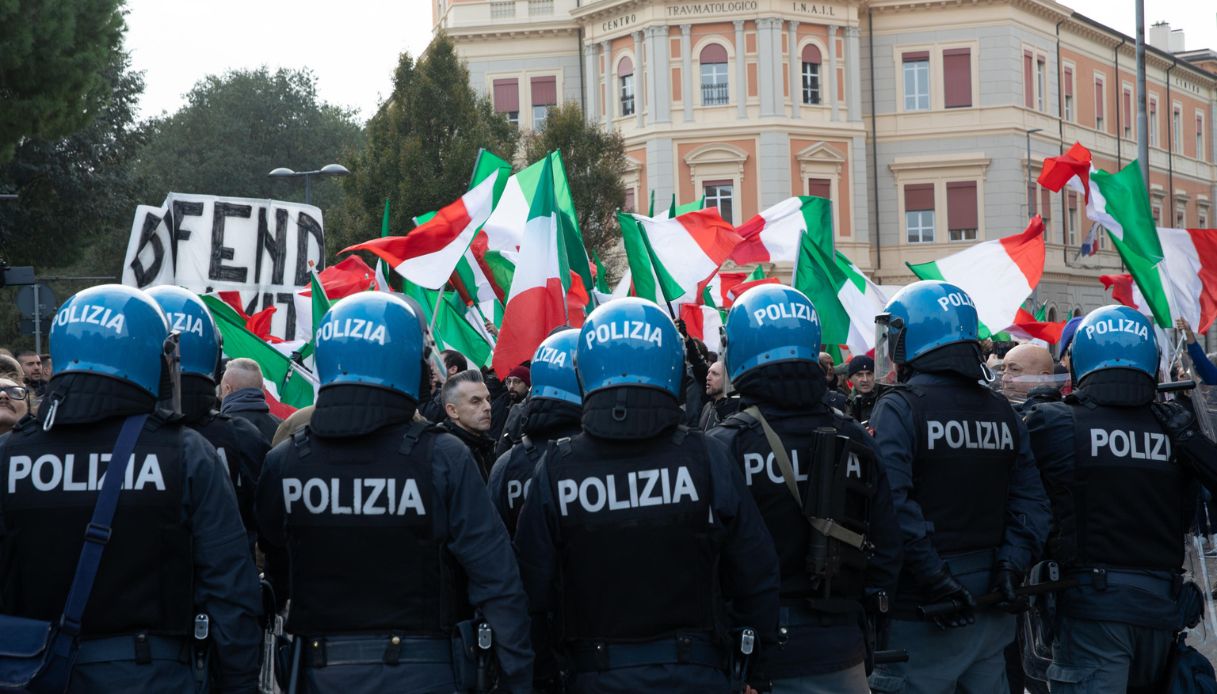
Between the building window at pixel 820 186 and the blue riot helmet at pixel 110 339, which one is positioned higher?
the building window at pixel 820 186

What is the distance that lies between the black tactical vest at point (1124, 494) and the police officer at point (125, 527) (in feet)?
10.8

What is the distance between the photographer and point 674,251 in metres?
14.1

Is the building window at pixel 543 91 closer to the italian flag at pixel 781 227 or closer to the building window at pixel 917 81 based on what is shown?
the building window at pixel 917 81

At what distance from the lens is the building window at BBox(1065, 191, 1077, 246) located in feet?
176

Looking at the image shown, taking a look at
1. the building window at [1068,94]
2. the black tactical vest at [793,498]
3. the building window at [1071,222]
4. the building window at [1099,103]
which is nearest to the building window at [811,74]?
the building window at [1068,94]

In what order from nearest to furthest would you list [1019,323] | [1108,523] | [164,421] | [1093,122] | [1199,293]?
[164,421], [1108,523], [1199,293], [1019,323], [1093,122]

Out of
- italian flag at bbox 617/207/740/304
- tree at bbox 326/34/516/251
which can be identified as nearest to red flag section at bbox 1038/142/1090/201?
italian flag at bbox 617/207/740/304

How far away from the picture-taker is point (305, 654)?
440cm

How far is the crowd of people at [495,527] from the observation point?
4.20m

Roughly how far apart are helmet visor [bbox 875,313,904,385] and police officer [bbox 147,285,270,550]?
8.17 ft

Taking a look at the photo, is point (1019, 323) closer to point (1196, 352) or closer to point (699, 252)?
point (699, 252)

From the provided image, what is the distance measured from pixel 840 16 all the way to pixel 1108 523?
44327 mm

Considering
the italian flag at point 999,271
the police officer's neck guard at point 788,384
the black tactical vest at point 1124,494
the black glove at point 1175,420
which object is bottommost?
the black tactical vest at point 1124,494

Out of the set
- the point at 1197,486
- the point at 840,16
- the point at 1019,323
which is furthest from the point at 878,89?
the point at 1197,486
